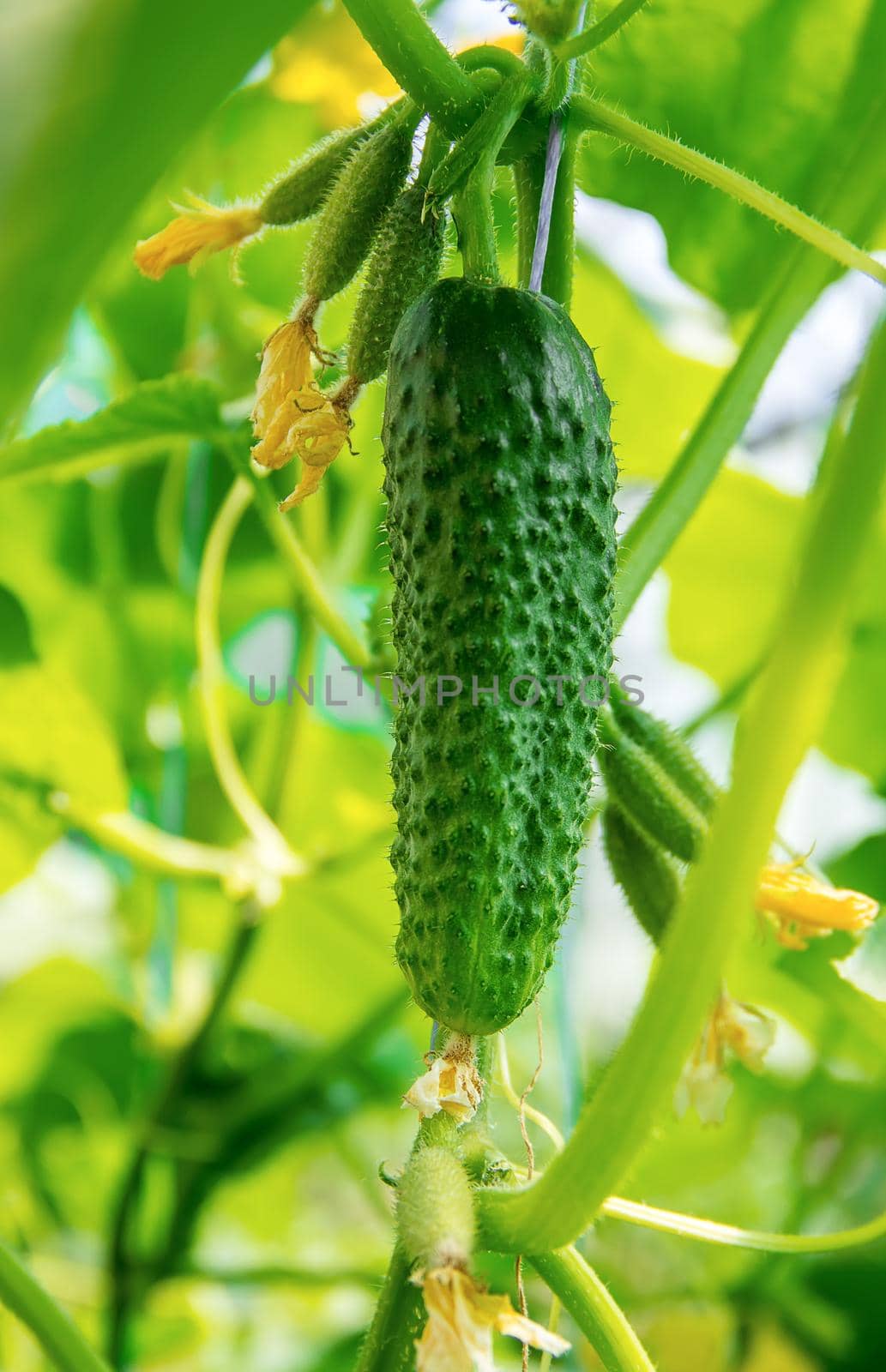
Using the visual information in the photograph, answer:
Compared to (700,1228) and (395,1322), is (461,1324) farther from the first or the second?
(700,1228)

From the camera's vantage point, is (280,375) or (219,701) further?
(219,701)

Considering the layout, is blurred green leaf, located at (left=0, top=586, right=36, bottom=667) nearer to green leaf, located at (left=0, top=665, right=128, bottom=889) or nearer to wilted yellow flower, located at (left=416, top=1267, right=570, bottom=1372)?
green leaf, located at (left=0, top=665, right=128, bottom=889)

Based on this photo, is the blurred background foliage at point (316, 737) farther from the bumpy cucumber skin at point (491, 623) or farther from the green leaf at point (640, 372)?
the bumpy cucumber skin at point (491, 623)

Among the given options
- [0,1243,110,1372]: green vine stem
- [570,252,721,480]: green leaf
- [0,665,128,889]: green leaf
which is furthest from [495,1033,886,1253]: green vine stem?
[570,252,721,480]: green leaf

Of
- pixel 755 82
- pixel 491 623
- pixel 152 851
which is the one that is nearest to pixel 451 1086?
pixel 491 623

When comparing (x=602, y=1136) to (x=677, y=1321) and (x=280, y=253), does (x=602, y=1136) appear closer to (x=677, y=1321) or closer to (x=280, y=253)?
(x=280, y=253)

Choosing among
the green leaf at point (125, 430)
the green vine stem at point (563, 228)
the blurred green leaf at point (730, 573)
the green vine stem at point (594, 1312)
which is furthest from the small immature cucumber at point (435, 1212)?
the blurred green leaf at point (730, 573)
